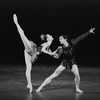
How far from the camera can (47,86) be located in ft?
26.9

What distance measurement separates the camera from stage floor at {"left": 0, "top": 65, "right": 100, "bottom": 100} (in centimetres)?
702

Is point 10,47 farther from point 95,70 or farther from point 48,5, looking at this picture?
point 95,70

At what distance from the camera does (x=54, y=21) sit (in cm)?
1212

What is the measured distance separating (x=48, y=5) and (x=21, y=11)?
0.75 m

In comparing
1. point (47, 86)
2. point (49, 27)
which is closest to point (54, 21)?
point (49, 27)

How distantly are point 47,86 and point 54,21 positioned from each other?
4.19 meters

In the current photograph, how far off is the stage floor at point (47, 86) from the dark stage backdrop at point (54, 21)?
1076mm

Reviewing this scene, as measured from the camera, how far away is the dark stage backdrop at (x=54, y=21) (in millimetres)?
12008

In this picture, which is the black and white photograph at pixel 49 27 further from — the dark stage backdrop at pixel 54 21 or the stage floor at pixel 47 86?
the stage floor at pixel 47 86

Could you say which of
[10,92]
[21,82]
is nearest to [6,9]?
[21,82]

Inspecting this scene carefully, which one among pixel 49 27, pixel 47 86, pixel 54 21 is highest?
pixel 54 21

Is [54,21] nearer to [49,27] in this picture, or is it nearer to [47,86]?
[49,27]

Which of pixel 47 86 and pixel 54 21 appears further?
pixel 54 21

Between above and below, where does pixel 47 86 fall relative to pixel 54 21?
below
